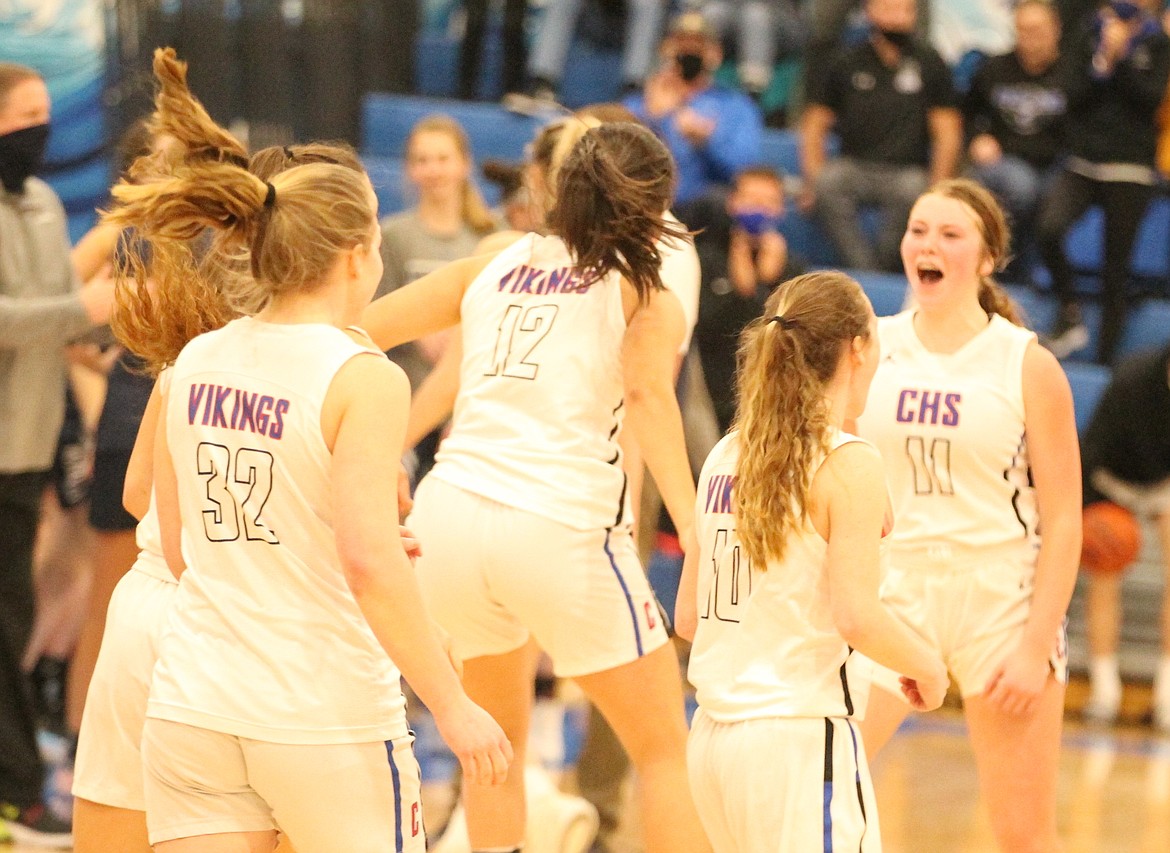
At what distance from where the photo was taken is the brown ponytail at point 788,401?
2914mm

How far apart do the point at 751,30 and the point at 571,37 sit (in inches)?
46.4

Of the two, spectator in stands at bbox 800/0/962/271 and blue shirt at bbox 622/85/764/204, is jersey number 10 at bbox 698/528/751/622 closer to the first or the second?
blue shirt at bbox 622/85/764/204

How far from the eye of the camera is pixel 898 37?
907 centimetres

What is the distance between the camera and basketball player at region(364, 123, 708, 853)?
3600 millimetres

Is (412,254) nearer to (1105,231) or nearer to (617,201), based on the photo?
(617,201)

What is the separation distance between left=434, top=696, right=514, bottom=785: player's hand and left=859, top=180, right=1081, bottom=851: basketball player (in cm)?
136

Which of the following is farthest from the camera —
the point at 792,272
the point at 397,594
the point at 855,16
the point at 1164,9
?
the point at 855,16

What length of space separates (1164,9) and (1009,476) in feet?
20.4

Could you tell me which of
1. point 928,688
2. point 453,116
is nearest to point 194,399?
point 928,688

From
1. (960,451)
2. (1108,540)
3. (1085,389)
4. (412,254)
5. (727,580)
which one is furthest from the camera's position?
(1085,389)

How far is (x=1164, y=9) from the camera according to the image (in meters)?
9.17

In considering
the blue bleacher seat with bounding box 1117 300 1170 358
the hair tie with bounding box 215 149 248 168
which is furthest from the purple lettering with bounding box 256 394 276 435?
the blue bleacher seat with bounding box 1117 300 1170 358

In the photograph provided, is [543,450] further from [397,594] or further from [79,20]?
[79,20]

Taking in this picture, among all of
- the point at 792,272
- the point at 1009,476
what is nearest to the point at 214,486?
the point at 1009,476
